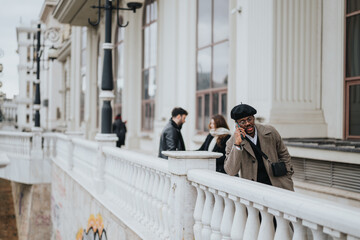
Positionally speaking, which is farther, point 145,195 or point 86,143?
point 86,143

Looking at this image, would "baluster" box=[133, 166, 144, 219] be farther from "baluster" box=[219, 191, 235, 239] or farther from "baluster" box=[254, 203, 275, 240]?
"baluster" box=[254, 203, 275, 240]

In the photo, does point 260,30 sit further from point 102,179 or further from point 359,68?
point 102,179

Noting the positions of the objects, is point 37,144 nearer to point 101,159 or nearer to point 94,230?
point 101,159

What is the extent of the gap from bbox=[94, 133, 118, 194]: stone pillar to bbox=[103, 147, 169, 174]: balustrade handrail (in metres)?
Result: 0.61

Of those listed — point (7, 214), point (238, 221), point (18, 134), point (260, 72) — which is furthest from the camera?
point (7, 214)

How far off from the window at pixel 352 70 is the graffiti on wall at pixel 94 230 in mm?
4189

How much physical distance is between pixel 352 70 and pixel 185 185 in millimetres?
4248

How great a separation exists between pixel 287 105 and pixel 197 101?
4.43 meters

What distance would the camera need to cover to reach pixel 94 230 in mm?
7297

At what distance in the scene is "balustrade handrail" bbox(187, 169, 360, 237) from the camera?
2.09 metres

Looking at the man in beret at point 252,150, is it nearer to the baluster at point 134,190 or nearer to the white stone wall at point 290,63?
the baluster at point 134,190

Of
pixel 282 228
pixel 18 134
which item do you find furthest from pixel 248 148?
pixel 18 134

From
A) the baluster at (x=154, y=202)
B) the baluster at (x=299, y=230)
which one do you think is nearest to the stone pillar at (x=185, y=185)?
the baluster at (x=154, y=202)

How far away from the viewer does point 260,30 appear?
7973mm
